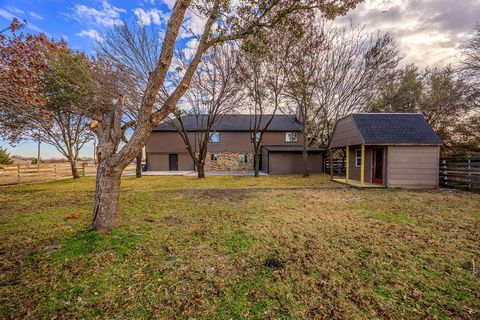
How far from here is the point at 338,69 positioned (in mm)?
17812

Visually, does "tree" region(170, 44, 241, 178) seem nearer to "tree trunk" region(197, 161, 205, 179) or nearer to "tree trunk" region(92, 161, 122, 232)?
"tree trunk" region(197, 161, 205, 179)

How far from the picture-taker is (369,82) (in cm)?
1825

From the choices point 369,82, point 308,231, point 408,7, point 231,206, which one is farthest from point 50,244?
point 369,82

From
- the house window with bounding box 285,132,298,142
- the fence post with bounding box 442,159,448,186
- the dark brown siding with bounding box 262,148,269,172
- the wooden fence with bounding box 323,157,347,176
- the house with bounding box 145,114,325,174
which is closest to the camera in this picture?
the fence post with bounding box 442,159,448,186

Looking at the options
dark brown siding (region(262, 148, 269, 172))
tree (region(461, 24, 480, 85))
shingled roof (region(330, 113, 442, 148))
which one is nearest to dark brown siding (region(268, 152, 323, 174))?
dark brown siding (region(262, 148, 269, 172))

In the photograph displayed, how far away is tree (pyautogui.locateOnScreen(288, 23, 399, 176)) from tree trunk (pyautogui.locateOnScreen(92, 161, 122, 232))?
49.4 feet

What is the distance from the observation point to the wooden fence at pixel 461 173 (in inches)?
421

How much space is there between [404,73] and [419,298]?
22.4 m

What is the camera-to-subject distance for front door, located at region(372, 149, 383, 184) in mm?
13492

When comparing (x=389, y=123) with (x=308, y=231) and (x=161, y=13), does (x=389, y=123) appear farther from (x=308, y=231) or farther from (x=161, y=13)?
(x=161, y=13)

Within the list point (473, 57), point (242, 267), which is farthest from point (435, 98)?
point (242, 267)

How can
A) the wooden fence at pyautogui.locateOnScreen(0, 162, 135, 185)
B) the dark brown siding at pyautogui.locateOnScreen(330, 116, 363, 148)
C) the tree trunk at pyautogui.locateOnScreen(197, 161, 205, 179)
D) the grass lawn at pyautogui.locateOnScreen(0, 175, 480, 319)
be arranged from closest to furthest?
the grass lawn at pyautogui.locateOnScreen(0, 175, 480, 319) → the dark brown siding at pyautogui.locateOnScreen(330, 116, 363, 148) → the wooden fence at pyautogui.locateOnScreen(0, 162, 135, 185) → the tree trunk at pyautogui.locateOnScreen(197, 161, 205, 179)

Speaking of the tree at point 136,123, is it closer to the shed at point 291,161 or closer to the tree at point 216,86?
the tree at point 216,86

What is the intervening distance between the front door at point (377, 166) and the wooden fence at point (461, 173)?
9.80 feet
